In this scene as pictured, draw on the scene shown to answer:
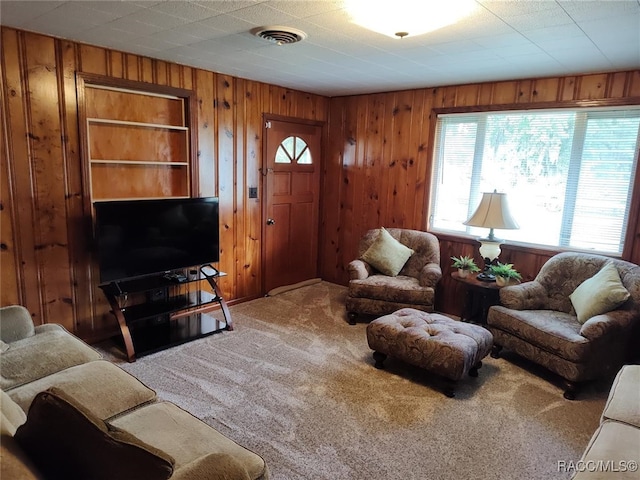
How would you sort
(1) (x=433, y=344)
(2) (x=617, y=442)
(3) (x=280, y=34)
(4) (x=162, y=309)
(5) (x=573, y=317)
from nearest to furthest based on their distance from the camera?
(2) (x=617, y=442) → (3) (x=280, y=34) → (1) (x=433, y=344) → (5) (x=573, y=317) → (4) (x=162, y=309)

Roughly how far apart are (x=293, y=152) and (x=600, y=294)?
3.43 m

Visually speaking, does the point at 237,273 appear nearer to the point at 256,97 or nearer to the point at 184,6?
the point at 256,97

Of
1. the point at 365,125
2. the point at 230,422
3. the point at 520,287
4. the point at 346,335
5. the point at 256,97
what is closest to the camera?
the point at 230,422

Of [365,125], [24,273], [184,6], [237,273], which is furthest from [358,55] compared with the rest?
[24,273]

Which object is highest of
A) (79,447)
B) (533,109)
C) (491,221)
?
(533,109)

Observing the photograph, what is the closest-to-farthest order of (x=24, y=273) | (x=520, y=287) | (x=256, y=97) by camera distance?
(x=24, y=273), (x=520, y=287), (x=256, y=97)

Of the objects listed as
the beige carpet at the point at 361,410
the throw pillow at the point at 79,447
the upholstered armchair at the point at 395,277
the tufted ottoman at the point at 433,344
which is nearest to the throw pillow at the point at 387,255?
the upholstered armchair at the point at 395,277

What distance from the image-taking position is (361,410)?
2764 millimetres

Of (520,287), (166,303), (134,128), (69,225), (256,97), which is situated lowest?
(166,303)

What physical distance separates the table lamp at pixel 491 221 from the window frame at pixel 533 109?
1.19 ft

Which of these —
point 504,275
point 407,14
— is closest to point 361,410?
point 504,275

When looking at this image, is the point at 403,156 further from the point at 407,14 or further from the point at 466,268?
the point at 407,14

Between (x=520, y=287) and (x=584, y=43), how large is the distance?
72.6 inches

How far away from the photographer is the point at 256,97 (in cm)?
461
